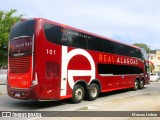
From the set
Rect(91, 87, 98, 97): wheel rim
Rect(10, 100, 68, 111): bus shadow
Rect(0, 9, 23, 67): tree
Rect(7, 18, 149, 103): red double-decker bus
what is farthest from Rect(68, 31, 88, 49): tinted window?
Rect(0, 9, 23, 67): tree

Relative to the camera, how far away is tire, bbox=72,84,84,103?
13.5 metres

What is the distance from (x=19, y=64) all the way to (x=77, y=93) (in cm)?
329

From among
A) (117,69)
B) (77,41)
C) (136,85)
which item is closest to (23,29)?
(77,41)

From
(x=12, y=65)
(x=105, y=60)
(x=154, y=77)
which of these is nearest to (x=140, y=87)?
(x=105, y=60)

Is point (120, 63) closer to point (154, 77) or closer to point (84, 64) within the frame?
point (84, 64)

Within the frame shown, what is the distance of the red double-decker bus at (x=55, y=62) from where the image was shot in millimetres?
11680

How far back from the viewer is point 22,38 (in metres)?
12.2

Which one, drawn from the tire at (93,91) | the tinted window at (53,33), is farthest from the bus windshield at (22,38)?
the tire at (93,91)

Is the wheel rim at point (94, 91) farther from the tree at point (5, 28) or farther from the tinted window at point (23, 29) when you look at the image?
the tree at point (5, 28)

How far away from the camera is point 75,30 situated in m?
14.0

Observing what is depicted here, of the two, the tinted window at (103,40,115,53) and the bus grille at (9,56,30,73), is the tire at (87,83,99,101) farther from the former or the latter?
the bus grille at (9,56,30,73)

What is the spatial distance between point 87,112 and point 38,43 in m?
3.50

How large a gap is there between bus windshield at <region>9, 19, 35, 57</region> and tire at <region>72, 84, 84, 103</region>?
3.14m

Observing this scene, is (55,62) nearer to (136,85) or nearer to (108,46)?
(108,46)
